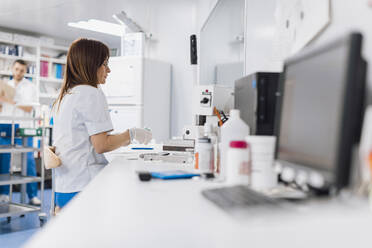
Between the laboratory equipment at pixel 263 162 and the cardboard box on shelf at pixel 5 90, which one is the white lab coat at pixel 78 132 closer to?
the cardboard box on shelf at pixel 5 90

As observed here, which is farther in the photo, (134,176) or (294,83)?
(134,176)

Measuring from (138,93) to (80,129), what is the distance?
3135 mm

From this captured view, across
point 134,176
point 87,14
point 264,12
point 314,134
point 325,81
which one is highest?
point 87,14

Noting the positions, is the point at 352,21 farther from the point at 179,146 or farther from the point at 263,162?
the point at 179,146

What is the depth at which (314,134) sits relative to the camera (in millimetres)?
821

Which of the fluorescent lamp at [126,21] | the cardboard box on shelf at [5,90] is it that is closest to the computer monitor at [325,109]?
the cardboard box on shelf at [5,90]

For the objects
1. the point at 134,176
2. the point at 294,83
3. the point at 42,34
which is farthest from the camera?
the point at 42,34

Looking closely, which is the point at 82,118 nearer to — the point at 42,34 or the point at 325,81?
the point at 325,81

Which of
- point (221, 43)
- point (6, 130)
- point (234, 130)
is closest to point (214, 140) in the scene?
point (234, 130)

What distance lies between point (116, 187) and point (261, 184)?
0.43 meters

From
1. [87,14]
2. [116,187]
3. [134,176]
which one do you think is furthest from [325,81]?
[87,14]

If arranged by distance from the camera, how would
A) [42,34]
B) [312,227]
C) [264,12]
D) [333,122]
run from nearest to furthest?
[312,227]
[333,122]
[264,12]
[42,34]

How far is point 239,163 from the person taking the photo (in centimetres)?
106

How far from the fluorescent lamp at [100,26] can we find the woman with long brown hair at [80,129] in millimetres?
4423
